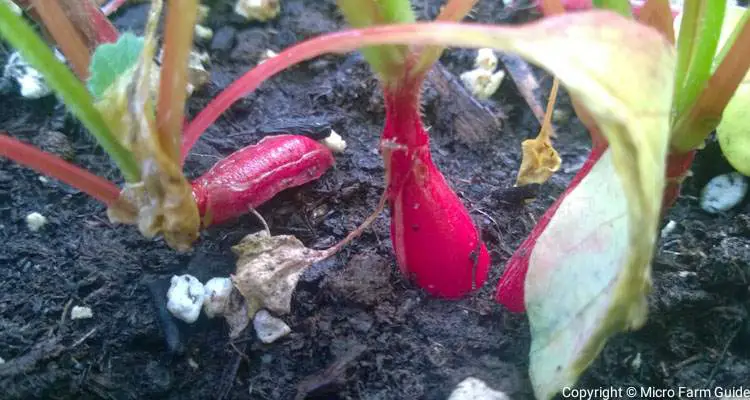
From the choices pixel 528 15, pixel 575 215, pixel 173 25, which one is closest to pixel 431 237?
pixel 575 215

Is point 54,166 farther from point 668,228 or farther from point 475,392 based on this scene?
point 668,228

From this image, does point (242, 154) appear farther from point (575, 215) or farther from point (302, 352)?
point (575, 215)

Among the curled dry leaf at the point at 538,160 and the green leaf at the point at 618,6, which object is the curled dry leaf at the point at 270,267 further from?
the green leaf at the point at 618,6

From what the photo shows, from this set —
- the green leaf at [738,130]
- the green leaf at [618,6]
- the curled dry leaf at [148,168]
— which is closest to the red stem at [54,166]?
the curled dry leaf at [148,168]

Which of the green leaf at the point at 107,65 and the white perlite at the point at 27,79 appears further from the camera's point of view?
the white perlite at the point at 27,79

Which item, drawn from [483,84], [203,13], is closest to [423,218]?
[483,84]

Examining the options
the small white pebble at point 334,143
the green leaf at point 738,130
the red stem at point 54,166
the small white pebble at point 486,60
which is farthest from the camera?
the small white pebble at point 486,60

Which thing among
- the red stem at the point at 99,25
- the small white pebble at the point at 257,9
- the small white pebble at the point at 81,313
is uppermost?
the red stem at the point at 99,25

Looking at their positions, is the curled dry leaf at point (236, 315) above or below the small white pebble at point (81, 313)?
below
